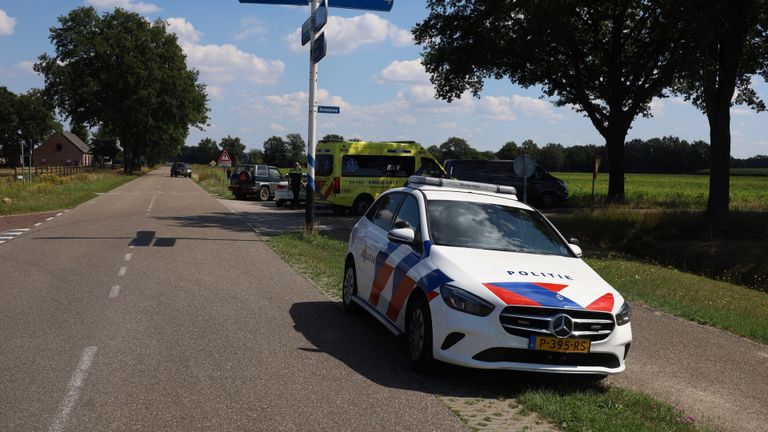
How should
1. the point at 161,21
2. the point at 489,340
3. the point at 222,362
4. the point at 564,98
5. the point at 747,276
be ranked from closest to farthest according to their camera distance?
the point at 489,340 → the point at 222,362 → the point at 747,276 → the point at 564,98 → the point at 161,21

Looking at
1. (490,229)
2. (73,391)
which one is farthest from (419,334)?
(73,391)

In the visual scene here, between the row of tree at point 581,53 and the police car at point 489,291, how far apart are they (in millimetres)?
19293

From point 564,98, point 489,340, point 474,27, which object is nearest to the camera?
point 489,340

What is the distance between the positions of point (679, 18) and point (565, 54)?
11539mm

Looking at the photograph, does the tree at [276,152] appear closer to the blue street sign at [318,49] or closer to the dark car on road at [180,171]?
the dark car on road at [180,171]

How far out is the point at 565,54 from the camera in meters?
32.3

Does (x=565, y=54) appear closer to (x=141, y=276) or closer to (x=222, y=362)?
(x=141, y=276)

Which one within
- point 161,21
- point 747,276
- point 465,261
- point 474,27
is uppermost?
point 161,21

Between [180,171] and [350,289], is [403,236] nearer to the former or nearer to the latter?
[350,289]

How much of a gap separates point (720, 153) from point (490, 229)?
52.5 feet

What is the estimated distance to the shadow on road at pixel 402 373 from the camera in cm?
586

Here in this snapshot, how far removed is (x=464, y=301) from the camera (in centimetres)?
585

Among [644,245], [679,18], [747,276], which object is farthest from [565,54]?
[747,276]

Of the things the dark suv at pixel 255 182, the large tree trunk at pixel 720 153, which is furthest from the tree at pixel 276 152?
the large tree trunk at pixel 720 153
